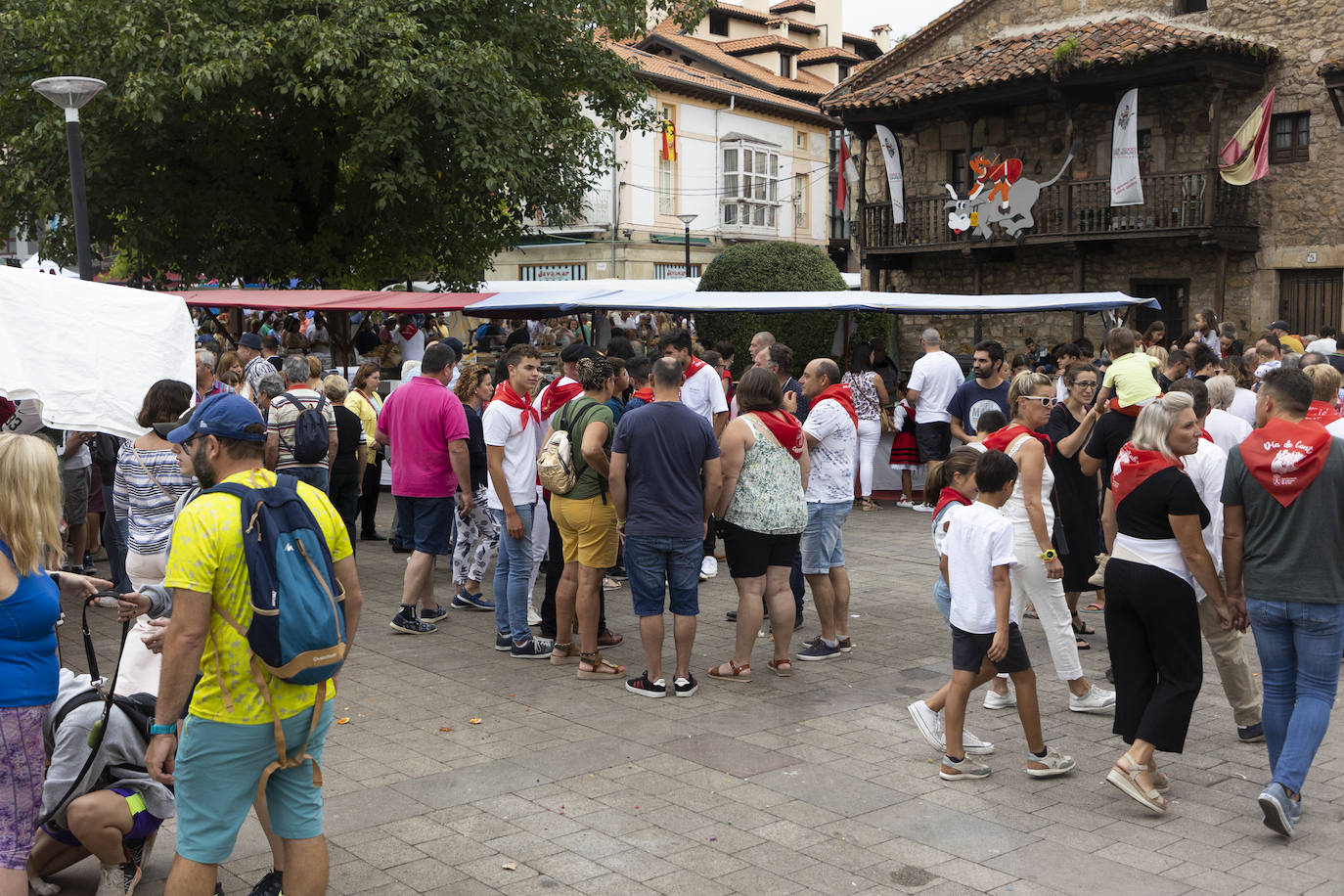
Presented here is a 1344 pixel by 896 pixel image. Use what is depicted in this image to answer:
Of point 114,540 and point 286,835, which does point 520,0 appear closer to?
point 114,540

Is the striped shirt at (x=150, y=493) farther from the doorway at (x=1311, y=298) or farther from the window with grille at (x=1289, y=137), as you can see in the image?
the window with grille at (x=1289, y=137)

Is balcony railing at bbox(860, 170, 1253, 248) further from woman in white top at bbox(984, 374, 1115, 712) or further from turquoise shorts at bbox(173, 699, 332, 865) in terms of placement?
turquoise shorts at bbox(173, 699, 332, 865)

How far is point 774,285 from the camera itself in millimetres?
17219

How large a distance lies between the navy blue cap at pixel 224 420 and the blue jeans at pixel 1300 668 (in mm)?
3956

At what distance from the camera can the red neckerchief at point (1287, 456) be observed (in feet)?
15.7

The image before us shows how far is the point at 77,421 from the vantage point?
19.9 ft

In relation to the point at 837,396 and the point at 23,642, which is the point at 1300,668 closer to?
the point at 837,396

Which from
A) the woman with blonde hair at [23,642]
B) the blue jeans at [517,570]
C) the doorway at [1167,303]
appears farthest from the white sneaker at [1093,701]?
the doorway at [1167,303]

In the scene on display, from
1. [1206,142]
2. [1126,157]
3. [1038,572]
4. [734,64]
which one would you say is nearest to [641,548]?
[1038,572]

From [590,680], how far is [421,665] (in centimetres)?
110

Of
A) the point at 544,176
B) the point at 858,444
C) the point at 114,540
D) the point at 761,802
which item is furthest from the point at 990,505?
the point at 544,176

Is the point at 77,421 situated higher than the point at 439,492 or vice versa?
the point at 77,421

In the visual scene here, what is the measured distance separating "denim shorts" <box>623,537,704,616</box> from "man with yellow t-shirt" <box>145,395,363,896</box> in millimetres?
3026

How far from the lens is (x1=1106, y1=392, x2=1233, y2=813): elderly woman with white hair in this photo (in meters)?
4.98
